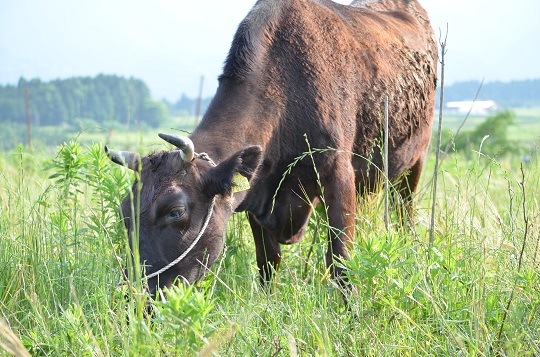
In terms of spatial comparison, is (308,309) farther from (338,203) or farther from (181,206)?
Answer: (338,203)

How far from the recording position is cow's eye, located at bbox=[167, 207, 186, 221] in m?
3.86

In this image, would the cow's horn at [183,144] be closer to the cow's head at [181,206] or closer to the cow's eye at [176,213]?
the cow's head at [181,206]

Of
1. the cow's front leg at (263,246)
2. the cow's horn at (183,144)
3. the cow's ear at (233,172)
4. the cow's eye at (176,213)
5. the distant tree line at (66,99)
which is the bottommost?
the distant tree line at (66,99)

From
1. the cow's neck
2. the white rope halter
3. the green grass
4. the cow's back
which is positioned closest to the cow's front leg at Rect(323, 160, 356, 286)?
the cow's back

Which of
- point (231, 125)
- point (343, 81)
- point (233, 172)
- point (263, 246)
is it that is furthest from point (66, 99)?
point (233, 172)

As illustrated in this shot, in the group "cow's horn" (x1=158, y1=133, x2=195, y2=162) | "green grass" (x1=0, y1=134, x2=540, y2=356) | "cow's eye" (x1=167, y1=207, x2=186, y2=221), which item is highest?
"cow's horn" (x1=158, y1=133, x2=195, y2=162)

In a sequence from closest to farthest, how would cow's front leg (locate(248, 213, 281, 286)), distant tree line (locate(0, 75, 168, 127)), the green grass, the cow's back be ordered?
1. the green grass
2. the cow's back
3. cow's front leg (locate(248, 213, 281, 286))
4. distant tree line (locate(0, 75, 168, 127))

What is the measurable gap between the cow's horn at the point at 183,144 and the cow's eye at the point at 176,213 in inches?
11.6

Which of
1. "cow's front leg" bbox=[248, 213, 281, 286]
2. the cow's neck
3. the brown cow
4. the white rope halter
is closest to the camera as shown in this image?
the white rope halter

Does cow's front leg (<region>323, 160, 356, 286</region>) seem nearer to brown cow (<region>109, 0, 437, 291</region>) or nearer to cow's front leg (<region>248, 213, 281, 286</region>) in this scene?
brown cow (<region>109, 0, 437, 291</region>)

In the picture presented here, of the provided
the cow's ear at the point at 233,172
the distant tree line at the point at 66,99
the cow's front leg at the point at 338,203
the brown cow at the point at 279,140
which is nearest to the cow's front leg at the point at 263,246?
the brown cow at the point at 279,140

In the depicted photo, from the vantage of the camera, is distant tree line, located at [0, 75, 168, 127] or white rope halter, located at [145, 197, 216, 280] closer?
white rope halter, located at [145, 197, 216, 280]

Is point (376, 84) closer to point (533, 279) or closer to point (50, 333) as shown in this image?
point (533, 279)

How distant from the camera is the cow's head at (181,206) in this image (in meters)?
3.81
